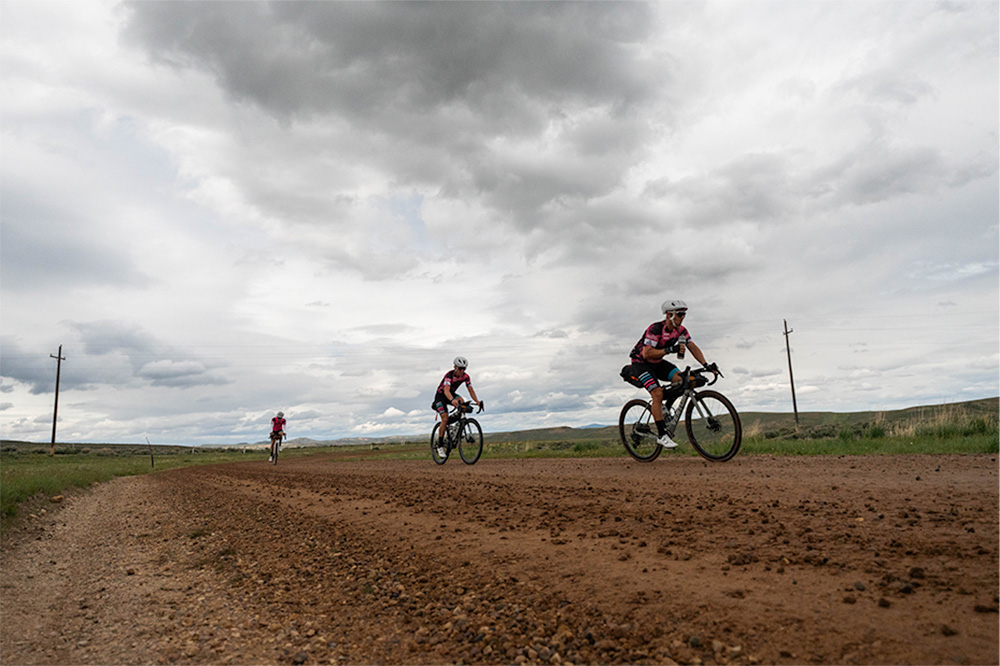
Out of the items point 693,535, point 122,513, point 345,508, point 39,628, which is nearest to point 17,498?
point 122,513

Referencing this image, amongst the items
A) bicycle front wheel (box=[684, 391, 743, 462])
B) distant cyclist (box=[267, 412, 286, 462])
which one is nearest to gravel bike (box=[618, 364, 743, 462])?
bicycle front wheel (box=[684, 391, 743, 462])

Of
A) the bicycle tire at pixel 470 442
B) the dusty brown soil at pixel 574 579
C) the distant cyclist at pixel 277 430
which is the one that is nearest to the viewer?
the dusty brown soil at pixel 574 579

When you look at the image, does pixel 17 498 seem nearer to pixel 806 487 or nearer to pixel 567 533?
pixel 567 533

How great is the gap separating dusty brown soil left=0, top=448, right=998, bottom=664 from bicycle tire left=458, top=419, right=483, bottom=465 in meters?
7.06

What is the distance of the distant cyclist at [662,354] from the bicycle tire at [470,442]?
5635mm

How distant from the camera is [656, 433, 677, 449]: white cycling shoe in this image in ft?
33.3

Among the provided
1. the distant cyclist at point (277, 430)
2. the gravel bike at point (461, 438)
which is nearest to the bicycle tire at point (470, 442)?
the gravel bike at point (461, 438)

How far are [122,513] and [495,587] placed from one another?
1045 centimetres

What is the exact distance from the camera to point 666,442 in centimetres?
1025

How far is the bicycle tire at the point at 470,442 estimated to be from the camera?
14914 mm

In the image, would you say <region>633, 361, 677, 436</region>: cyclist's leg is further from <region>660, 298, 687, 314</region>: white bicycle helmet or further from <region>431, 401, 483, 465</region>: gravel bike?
<region>431, 401, 483, 465</region>: gravel bike

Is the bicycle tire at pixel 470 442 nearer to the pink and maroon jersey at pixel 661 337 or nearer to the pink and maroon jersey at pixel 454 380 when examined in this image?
the pink and maroon jersey at pixel 454 380

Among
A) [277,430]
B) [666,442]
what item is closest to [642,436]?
[666,442]

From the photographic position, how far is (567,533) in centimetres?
510
